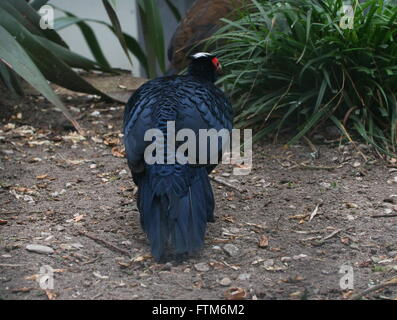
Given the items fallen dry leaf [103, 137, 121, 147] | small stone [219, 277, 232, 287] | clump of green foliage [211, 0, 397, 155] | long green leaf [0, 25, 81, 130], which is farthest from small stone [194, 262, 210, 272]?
fallen dry leaf [103, 137, 121, 147]

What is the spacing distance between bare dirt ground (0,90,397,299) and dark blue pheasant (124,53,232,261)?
147mm

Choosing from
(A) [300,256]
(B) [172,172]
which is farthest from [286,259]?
(B) [172,172]

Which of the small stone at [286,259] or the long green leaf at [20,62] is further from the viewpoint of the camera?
the long green leaf at [20,62]

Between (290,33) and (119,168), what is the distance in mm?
1536

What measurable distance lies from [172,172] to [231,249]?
50cm

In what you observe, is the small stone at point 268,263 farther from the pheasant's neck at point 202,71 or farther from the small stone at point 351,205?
the pheasant's neck at point 202,71

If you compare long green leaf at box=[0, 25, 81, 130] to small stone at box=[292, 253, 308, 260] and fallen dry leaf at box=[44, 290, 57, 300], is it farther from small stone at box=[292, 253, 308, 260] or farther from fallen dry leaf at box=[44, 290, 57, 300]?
small stone at box=[292, 253, 308, 260]

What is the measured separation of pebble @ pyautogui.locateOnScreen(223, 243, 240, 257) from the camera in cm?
330

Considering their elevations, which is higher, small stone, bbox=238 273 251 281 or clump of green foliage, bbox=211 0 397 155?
clump of green foliage, bbox=211 0 397 155

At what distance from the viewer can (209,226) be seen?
3654 millimetres

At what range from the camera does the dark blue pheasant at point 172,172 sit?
10.4 ft

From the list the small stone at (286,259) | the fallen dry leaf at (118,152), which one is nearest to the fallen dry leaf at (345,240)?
the small stone at (286,259)

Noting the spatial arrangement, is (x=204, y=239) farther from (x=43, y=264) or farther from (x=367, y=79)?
(x=367, y=79)

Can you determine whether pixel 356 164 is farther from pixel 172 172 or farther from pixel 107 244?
pixel 107 244
